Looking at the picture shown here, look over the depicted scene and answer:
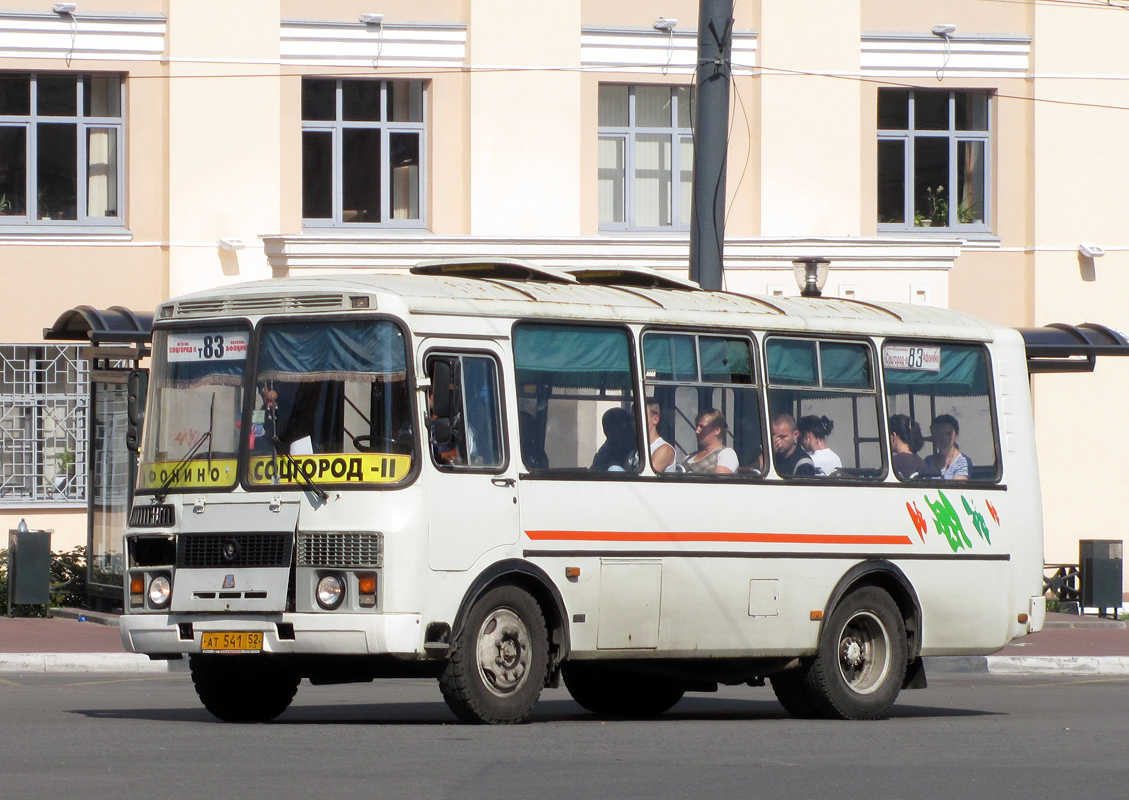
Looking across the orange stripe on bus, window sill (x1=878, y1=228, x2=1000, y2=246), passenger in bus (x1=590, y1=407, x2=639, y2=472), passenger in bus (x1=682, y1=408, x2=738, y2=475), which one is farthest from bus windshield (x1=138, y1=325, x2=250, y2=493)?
window sill (x1=878, y1=228, x2=1000, y2=246)

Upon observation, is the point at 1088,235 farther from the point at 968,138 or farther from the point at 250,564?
the point at 250,564

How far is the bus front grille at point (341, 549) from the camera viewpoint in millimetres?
11250

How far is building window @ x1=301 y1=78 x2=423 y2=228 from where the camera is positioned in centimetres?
2600

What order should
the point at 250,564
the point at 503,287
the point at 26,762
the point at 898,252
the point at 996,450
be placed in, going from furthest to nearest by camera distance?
1. the point at 898,252
2. the point at 996,450
3. the point at 503,287
4. the point at 250,564
5. the point at 26,762

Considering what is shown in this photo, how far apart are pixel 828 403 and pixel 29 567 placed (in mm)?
11218

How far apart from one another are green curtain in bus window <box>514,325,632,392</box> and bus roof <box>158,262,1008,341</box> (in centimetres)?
10

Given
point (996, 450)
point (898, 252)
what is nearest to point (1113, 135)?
point (898, 252)

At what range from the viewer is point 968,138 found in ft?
89.9

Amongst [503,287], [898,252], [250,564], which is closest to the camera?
[250,564]

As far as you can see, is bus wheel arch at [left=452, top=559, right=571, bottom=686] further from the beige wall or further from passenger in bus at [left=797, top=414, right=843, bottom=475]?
the beige wall

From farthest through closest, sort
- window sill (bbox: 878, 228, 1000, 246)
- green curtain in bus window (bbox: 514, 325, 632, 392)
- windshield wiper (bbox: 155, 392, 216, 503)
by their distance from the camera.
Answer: window sill (bbox: 878, 228, 1000, 246) → green curtain in bus window (bbox: 514, 325, 632, 392) → windshield wiper (bbox: 155, 392, 216, 503)

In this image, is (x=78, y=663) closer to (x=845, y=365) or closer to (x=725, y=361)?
(x=725, y=361)

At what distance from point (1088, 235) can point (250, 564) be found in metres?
18.0

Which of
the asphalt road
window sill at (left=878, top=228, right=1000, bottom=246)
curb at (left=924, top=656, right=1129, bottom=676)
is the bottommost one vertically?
curb at (left=924, top=656, right=1129, bottom=676)
